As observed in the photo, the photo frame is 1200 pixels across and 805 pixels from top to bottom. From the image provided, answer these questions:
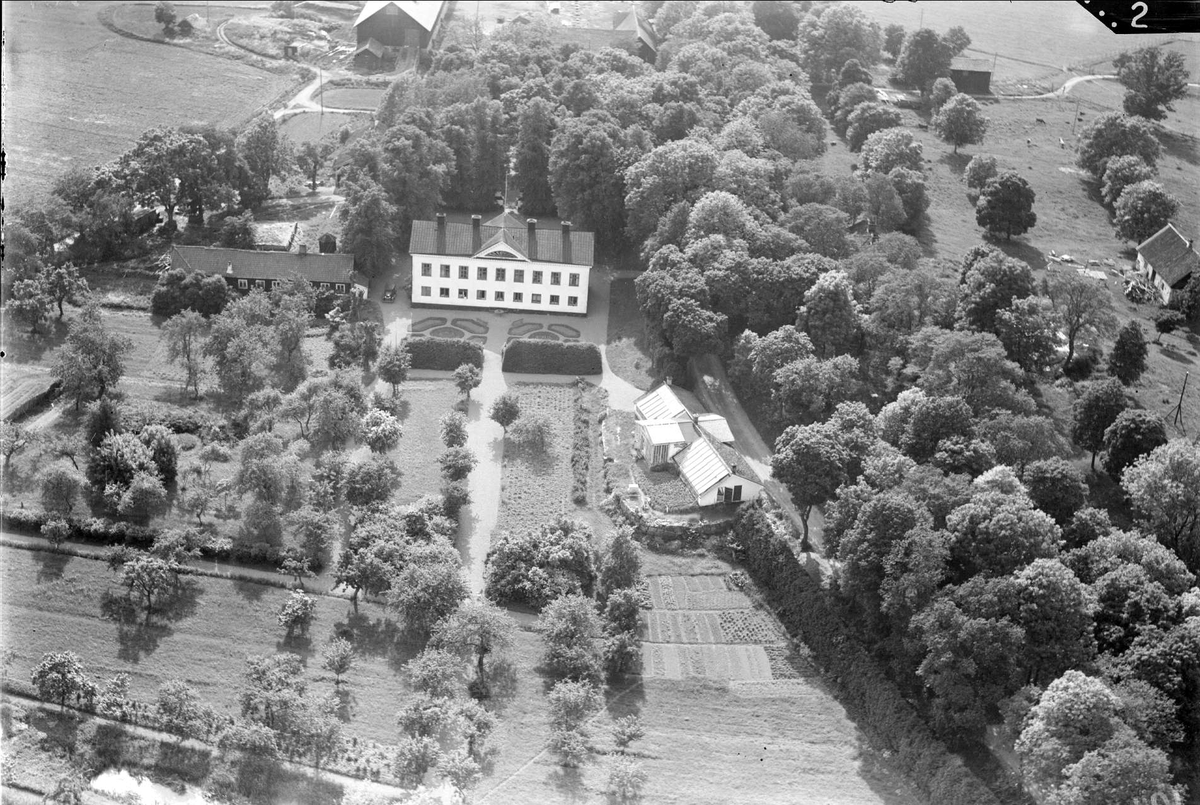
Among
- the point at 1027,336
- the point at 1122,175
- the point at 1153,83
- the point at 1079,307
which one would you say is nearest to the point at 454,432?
the point at 1027,336

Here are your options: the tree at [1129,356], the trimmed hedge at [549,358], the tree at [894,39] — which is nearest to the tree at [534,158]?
the trimmed hedge at [549,358]

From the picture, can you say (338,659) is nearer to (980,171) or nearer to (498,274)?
(498,274)

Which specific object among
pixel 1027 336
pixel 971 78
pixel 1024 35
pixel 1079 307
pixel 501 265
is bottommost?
pixel 501 265

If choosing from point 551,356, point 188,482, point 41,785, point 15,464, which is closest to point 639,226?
point 551,356

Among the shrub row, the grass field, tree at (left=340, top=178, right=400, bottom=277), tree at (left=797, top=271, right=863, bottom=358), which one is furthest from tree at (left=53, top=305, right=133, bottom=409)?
tree at (left=797, top=271, right=863, bottom=358)

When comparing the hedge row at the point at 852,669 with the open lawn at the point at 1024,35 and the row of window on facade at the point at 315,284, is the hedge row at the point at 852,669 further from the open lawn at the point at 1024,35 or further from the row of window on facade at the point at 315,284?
the open lawn at the point at 1024,35

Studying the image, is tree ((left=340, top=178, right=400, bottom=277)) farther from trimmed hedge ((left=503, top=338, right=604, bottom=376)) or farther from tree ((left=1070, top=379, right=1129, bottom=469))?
tree ((left=1070, top=379, right=1129, bottom=469))
